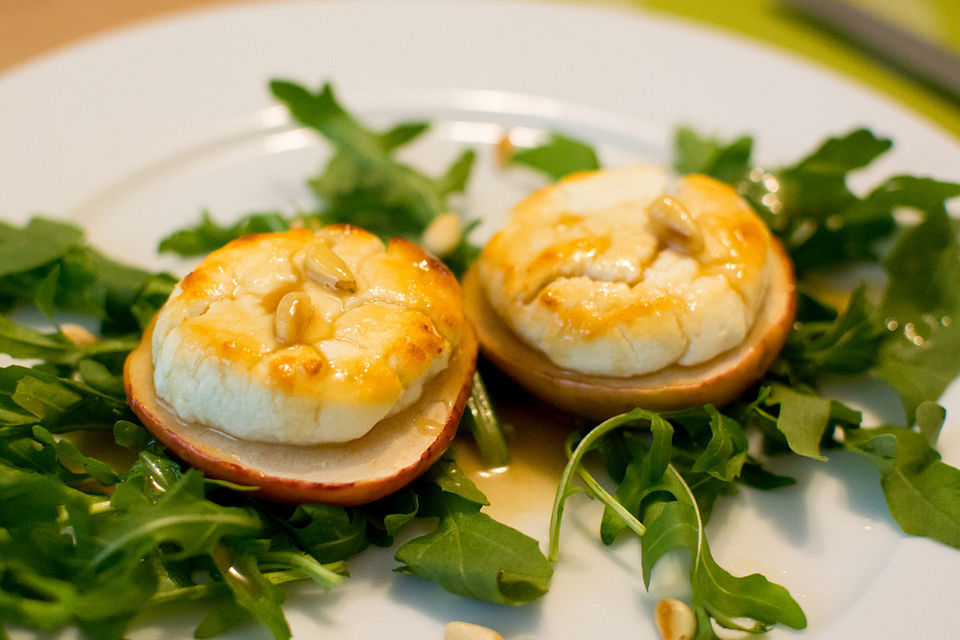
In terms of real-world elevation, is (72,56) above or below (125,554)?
above

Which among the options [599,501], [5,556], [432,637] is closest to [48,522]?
[5,556]

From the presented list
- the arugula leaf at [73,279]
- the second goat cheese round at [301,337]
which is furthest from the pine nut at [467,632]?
the arugula leaf at [73,279]

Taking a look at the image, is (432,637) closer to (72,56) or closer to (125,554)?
(125,554)

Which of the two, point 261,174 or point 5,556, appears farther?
point 261,174

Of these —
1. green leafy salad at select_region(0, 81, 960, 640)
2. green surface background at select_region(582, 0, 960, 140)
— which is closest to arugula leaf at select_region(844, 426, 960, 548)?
green leafy salad at select_region(0, 81, 960, 640)

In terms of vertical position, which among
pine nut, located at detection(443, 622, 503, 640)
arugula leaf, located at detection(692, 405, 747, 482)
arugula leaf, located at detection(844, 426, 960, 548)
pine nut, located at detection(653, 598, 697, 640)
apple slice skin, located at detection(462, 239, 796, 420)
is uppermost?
apple slice skin, located at detection(462, 239, 796, 420)

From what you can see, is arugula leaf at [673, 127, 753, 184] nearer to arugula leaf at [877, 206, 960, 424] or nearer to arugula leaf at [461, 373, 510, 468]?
arugula leaf at [877, 206, 960, 424]

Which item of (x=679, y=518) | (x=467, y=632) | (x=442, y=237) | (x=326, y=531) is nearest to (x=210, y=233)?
(x=442, y=237)
